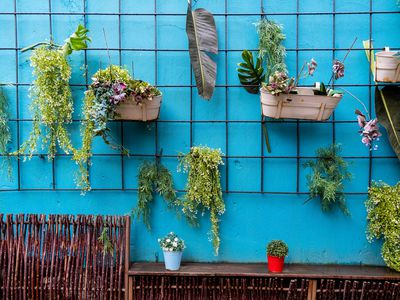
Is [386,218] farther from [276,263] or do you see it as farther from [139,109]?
[139,109]

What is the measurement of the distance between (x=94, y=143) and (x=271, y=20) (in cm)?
128

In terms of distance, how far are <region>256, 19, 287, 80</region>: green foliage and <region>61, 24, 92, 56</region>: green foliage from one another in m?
0.98

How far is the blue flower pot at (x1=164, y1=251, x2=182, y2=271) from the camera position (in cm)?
310

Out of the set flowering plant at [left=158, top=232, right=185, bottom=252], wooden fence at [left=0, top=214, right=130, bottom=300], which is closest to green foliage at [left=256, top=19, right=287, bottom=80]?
flowering plant at [left=158, top=232, right=185, bottom=252]

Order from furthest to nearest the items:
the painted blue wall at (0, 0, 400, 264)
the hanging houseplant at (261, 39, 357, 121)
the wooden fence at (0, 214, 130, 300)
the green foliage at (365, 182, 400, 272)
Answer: the painted blue wall at (0, 0, 400, 264) < the wooden fence at (0, 214, 130, 300) < the green foliage at (365, 182, 400, 272) < the hanging houseplant at (261, 39, 357, 121)

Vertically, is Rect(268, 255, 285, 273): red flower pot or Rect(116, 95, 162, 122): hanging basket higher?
Rect(116, 95, 162, 122): hanging basket

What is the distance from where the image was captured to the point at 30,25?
10.7 feet

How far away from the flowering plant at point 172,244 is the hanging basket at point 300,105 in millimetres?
883

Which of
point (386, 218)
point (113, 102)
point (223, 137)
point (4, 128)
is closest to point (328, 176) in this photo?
point (386, 218)

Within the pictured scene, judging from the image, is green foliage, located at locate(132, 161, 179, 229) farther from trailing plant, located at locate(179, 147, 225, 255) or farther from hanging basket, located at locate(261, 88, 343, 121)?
hanging basket, located at locate(261, 88, 343, 121)

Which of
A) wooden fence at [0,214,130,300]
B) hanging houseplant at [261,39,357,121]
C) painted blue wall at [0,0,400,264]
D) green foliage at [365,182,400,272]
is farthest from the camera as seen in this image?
painted blue wall at [0,0,400,264]

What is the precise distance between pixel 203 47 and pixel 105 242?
123cm

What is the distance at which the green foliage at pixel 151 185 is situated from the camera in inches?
126

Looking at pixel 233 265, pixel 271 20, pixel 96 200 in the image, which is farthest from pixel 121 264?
pixel 271 20
